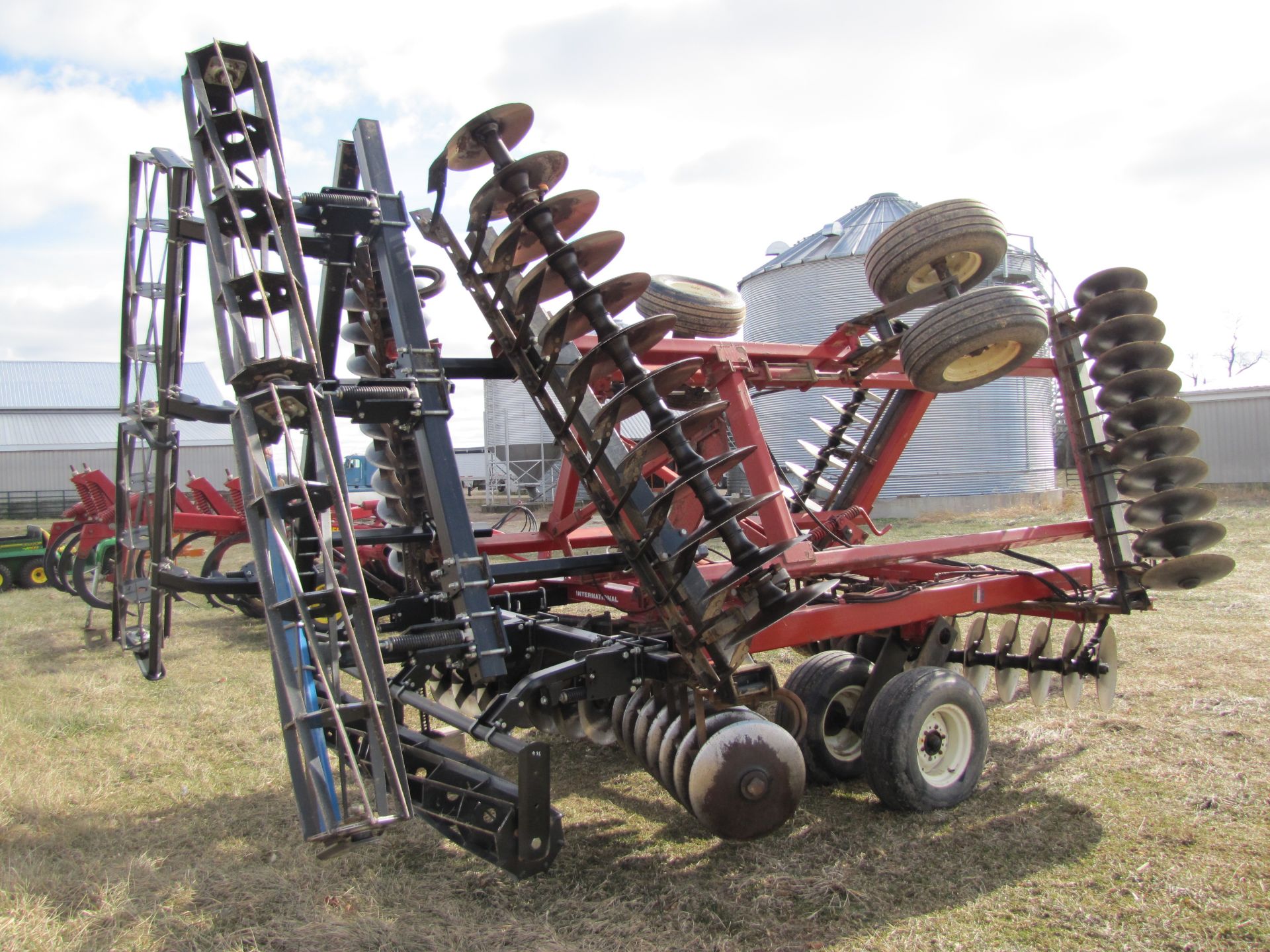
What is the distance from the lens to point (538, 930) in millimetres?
3172

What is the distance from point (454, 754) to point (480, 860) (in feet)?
2.21

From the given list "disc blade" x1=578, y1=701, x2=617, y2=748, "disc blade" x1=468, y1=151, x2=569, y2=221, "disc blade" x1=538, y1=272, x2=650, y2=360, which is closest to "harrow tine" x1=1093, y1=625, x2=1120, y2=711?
"disc blade" x1=578, y1=701, x2=617, y2=748

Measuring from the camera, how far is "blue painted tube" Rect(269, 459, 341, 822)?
267cm

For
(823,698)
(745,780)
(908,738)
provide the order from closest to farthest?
(745,780), (908,738), (823,698)

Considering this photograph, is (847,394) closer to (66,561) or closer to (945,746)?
(66,561)

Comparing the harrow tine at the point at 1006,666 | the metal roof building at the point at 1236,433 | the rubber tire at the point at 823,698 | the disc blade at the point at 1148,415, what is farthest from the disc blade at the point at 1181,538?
the metal roof building at the point at 1236,433

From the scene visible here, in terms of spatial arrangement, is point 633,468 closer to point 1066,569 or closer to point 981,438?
point 1066,569

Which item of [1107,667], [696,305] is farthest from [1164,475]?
[696,305]

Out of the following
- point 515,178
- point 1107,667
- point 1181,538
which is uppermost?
point 515,178

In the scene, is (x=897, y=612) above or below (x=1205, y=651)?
above

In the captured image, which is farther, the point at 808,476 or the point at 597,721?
the point at 808,476

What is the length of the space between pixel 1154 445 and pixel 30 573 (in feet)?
48.5

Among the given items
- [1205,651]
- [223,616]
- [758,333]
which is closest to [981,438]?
[758,333]

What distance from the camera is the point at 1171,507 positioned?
4.96 metres
